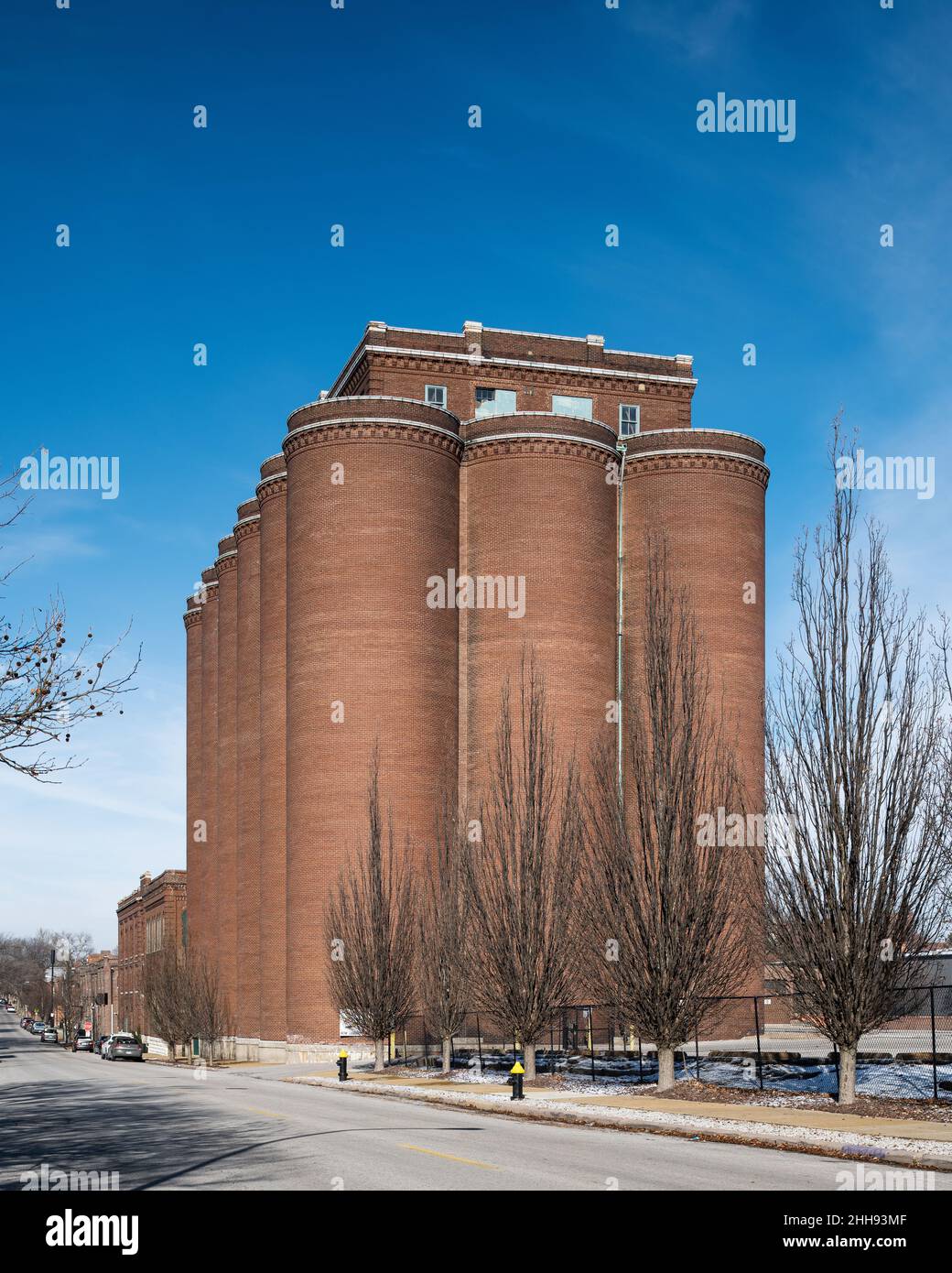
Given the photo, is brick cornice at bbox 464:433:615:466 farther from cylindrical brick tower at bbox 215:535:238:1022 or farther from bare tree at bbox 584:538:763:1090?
bare tree at bbox 584:538:763:1090

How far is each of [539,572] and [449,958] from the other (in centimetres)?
2287

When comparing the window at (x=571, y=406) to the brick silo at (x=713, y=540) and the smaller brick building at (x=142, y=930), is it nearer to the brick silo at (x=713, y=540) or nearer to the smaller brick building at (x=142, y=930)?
the brick silo at (x=713, y=540)

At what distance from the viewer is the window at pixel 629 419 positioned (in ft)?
237

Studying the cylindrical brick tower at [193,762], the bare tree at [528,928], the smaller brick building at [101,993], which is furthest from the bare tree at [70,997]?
the bare tree at [528,928]

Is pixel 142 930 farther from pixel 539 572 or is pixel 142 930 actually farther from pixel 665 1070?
pixel 665 1070

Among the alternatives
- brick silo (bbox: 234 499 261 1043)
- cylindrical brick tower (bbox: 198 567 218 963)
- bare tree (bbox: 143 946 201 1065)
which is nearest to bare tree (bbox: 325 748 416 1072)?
bare tree (bbox: 143 946 201 1065)

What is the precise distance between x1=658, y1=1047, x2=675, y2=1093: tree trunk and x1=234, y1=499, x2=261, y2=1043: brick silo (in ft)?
133

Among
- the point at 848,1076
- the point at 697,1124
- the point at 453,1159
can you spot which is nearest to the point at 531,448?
the point at 848,1076

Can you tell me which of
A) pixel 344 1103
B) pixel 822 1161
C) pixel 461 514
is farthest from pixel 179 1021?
pixel 822 1161

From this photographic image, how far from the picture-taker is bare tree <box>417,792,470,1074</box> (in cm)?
4047

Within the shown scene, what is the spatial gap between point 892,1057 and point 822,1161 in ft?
76.9

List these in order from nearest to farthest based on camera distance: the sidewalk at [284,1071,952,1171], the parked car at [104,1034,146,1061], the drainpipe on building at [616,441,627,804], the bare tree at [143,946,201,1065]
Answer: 1. the sidewalk at [284,1071,952,1171]
2. the drainpipe on building at [616,441,627,804]
3. the bare tree at [143,946,201,1065]
4. the parked car at [104,1034,146,1061]

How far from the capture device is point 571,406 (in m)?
71.1
